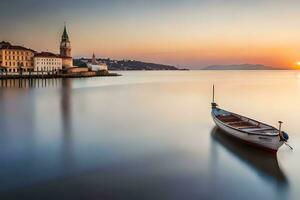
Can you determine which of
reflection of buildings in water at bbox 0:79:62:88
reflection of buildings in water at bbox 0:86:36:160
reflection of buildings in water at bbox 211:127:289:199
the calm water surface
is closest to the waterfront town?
reflection of buildings in water at bbox 0:79:62:88

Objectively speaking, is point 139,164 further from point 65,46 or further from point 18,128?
point 65,46

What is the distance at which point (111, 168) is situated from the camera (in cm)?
862

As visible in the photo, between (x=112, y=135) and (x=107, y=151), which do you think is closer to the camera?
(x=107, y=151)

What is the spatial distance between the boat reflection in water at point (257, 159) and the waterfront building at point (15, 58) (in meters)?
67.1

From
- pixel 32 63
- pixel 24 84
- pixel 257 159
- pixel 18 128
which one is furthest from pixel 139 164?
pixel 32 63

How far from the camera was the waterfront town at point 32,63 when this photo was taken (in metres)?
68.6

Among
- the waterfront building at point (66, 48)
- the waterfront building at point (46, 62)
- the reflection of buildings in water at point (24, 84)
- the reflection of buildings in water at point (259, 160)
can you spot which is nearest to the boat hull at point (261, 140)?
the reflection of buildings in water at point (259, 160)

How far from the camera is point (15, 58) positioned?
233ft

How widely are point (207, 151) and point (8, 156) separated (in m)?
7.28

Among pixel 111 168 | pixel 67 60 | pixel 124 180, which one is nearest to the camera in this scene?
pixel 124 180

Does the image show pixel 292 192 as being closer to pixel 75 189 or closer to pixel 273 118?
pixel 75 189

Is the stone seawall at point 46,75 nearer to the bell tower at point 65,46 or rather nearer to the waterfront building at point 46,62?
the waterfront building at point 46,62

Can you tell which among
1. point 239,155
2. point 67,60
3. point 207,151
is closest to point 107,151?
point 207,151

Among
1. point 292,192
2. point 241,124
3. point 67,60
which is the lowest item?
point 292,192
